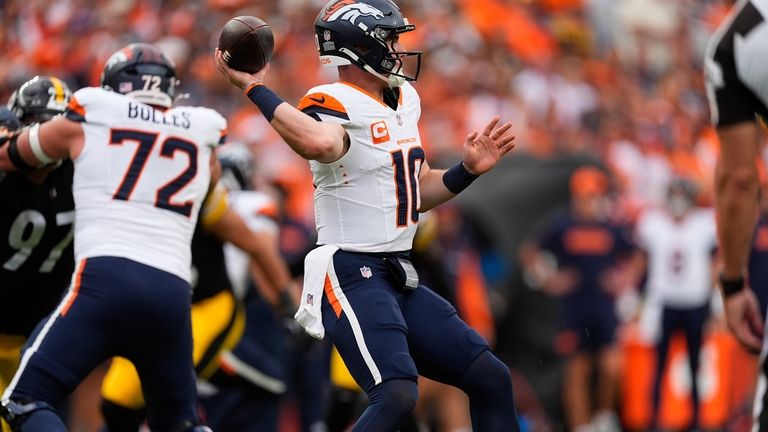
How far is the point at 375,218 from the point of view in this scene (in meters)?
5.57

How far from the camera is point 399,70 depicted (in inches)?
224

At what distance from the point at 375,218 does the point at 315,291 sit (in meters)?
0.38

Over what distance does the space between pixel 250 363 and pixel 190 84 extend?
7.26m

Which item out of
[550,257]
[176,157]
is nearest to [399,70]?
[176,157]

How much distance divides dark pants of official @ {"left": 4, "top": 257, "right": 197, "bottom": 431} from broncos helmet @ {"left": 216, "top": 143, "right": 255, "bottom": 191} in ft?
8.71

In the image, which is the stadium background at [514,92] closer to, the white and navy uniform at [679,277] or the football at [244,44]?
the white and navy uniform at [679,277]

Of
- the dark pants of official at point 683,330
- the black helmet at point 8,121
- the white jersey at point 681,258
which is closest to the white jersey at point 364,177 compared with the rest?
the black helmet at point 8,121

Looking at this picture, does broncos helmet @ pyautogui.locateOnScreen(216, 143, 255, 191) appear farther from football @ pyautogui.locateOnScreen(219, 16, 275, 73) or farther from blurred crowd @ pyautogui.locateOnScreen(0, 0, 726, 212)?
blurred crowd @ pyautogui.locateOnScreen(0, 0, 726, 212)

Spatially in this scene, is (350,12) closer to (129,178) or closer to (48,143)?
(129,178)

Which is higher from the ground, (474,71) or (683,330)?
(474,71)

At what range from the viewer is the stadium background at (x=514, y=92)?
504 inches

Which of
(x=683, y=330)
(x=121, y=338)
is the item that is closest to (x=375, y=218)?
(x=121, y=338)

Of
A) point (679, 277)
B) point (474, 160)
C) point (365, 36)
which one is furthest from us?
point (679, 277)

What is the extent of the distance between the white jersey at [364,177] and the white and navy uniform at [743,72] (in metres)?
1.52
